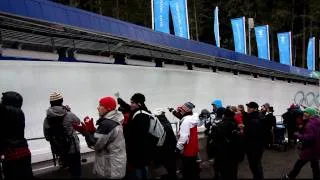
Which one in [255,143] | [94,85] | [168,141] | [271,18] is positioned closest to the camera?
[255,143]

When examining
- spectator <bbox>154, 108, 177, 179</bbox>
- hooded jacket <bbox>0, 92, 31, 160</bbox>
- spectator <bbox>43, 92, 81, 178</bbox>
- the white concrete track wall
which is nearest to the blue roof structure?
the white concrete track wall

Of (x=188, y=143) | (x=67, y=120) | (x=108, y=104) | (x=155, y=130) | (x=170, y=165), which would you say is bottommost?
(x=170, y=165)

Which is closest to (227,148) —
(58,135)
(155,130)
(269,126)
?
(155,130)

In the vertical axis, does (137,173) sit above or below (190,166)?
above

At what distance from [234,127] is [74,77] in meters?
4.73

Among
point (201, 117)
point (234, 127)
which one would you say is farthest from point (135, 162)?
point (201, 117)

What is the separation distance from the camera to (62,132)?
7.22 m

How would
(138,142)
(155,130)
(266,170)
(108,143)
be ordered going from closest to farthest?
(108,143)
(138,142)
(155,130)
(266,170)

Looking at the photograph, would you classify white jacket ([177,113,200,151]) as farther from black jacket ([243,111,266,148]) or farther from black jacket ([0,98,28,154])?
black jacket ([0,98,28,154])

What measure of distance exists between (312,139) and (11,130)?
4628 millimetres

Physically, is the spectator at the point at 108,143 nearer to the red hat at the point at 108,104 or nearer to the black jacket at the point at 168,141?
the red hat at the point at 108,104

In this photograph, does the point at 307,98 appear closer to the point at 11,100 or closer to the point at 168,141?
the point at 168,141

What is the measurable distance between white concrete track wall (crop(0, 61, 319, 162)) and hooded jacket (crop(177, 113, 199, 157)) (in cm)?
306

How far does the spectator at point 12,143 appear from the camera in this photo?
5.28 m
